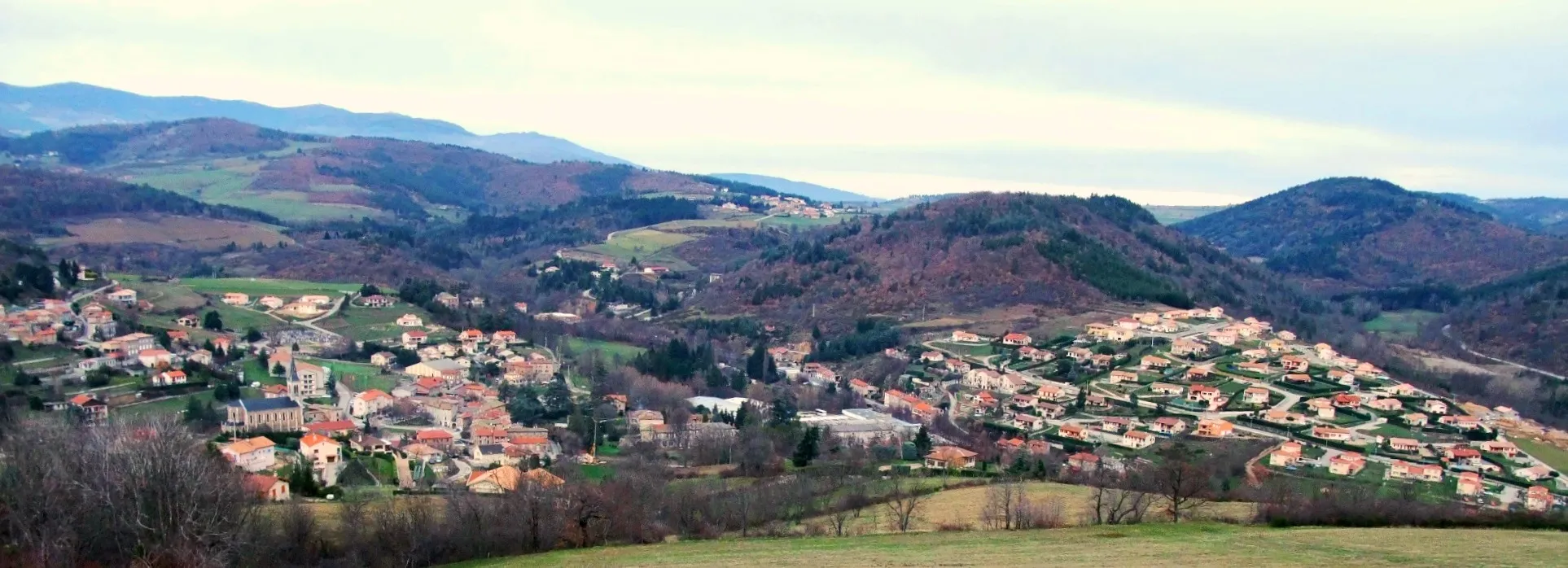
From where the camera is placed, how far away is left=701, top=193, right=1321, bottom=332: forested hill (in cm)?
8594

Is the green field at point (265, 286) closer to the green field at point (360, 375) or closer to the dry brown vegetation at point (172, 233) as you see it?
the green field at point (360, 375)

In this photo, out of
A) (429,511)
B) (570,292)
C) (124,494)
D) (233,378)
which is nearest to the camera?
(124,494)

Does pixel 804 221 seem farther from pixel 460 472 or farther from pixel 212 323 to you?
pixel 460 472

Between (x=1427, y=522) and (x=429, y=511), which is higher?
(x=1427, y=522)

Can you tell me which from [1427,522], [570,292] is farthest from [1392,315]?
[1427,522]

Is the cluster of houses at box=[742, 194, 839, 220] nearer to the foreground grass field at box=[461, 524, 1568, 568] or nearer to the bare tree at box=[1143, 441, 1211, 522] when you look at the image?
the bare tree at box=[1143, 441, 1211, 522]

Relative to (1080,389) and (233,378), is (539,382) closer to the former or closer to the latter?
(233,378)

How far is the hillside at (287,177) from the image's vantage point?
148750 mm

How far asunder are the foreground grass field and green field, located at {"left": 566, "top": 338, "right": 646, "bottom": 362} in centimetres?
4194

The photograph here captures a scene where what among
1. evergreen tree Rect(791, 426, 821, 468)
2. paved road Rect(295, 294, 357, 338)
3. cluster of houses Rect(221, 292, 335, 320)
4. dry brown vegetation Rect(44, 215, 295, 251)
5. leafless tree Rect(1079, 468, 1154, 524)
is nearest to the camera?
leafless tree Rect(1079, 468, 1154, 524)

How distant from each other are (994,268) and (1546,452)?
158 feet

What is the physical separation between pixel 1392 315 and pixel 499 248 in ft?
317

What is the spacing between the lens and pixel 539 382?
5684 centimetres

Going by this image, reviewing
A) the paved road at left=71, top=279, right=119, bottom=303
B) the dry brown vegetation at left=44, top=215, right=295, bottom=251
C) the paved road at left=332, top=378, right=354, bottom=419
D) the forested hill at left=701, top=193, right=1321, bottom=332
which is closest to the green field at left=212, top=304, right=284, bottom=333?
the paved road at left=71, top=279, right=119, bottom=303
